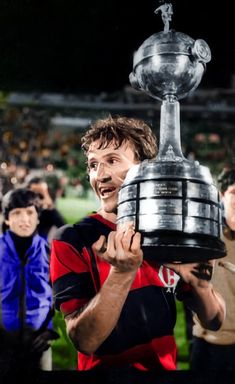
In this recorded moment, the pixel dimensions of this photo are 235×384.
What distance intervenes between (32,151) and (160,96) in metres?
1.02

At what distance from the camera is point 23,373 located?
349 centimetres

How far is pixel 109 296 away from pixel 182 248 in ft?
1.45

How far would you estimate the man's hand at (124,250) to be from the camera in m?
2.72

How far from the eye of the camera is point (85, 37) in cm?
387

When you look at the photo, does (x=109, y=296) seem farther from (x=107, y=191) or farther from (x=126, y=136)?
(x=126, y=136)

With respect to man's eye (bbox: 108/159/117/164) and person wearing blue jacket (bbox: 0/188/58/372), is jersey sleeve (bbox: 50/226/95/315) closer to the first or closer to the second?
person wearing blue jacket (bbox: 0/188/58/372)

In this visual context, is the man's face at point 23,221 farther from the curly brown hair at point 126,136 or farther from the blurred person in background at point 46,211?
the curly brown hair at point 126,136

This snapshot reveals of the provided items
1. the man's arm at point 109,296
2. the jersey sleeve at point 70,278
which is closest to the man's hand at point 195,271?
the man's arm at point 109,296

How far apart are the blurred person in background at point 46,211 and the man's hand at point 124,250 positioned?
2.43 ft

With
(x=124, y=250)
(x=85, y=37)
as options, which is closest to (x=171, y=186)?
(x=124, y=250)

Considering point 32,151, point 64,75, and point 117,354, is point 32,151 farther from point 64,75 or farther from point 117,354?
point 117,354

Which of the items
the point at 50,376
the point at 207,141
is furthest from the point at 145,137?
the point at 50,376

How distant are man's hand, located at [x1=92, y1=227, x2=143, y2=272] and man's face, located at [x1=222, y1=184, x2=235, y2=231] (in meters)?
0.90

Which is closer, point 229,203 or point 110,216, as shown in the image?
point 110,216
